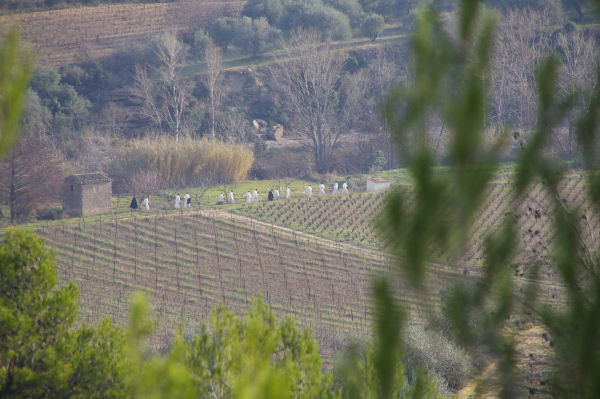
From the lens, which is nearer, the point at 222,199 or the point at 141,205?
the point at 141,205

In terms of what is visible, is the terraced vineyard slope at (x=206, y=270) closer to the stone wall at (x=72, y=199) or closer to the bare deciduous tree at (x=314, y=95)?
the stone wall at (x=72, y=199)

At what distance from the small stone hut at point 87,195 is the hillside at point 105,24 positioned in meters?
18.2

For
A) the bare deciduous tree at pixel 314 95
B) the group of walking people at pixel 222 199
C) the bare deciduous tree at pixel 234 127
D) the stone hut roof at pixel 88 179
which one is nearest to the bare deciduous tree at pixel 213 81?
the bare deciduous tree at pixel 234 127

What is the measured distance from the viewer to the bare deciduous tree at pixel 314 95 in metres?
32.2

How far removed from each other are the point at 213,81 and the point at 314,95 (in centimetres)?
527

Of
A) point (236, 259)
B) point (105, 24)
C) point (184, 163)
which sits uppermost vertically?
point (236, 259)

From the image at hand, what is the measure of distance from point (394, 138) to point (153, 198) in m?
22.8

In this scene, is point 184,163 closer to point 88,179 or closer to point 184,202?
point 184,202

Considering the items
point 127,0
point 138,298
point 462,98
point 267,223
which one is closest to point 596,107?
point 462,98

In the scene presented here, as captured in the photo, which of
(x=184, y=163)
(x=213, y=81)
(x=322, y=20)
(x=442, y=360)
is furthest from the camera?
(x=322, y=20)

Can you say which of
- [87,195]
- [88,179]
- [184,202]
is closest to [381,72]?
[184,202]

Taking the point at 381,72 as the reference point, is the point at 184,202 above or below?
below

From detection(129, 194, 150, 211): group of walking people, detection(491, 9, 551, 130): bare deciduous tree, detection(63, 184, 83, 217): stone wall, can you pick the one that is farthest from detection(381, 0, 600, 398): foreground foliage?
detection(491, 9, 551, 130): bare deciduous tree

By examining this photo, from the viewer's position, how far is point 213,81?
3516cm
